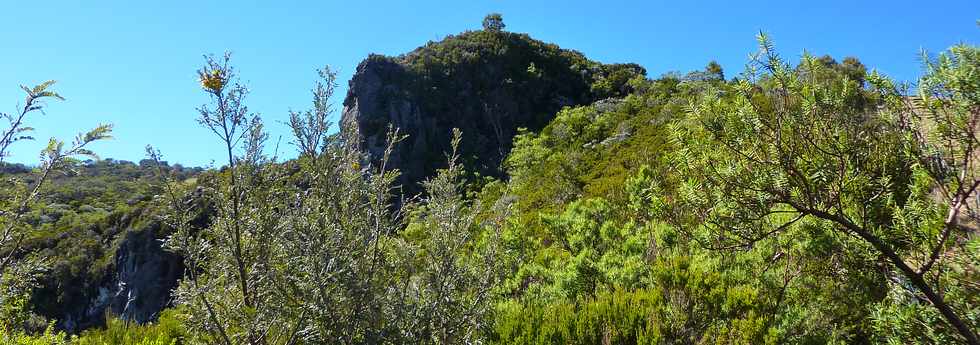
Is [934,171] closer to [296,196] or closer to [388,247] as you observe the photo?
[388,247]

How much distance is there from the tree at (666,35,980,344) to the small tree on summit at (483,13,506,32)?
48.1 m

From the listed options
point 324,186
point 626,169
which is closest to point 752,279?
point 324,186

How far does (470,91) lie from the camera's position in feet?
144

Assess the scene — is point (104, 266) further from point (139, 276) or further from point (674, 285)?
point (674, 285)

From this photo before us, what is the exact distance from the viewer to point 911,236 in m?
2.37

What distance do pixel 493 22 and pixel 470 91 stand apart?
9646 millimetres

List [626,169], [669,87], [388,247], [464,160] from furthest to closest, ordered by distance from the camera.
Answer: [464,160] < [669,87] < [626,169] < [388,247]

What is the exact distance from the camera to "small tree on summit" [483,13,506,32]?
49.4 metres

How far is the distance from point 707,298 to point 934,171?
2067 mm

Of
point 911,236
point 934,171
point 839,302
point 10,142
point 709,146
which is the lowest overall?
point 839,302

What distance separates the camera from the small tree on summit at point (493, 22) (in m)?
49.4

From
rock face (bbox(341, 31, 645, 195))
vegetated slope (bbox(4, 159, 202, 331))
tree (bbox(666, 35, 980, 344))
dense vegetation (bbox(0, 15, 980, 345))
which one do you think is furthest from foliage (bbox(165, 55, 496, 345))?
rock face (bbox(341, 31, 645, 195))

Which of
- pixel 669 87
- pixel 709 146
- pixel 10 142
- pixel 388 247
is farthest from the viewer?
pixel 669 87

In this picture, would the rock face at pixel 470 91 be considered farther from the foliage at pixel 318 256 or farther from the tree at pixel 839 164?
the tree at pixel 839 164
